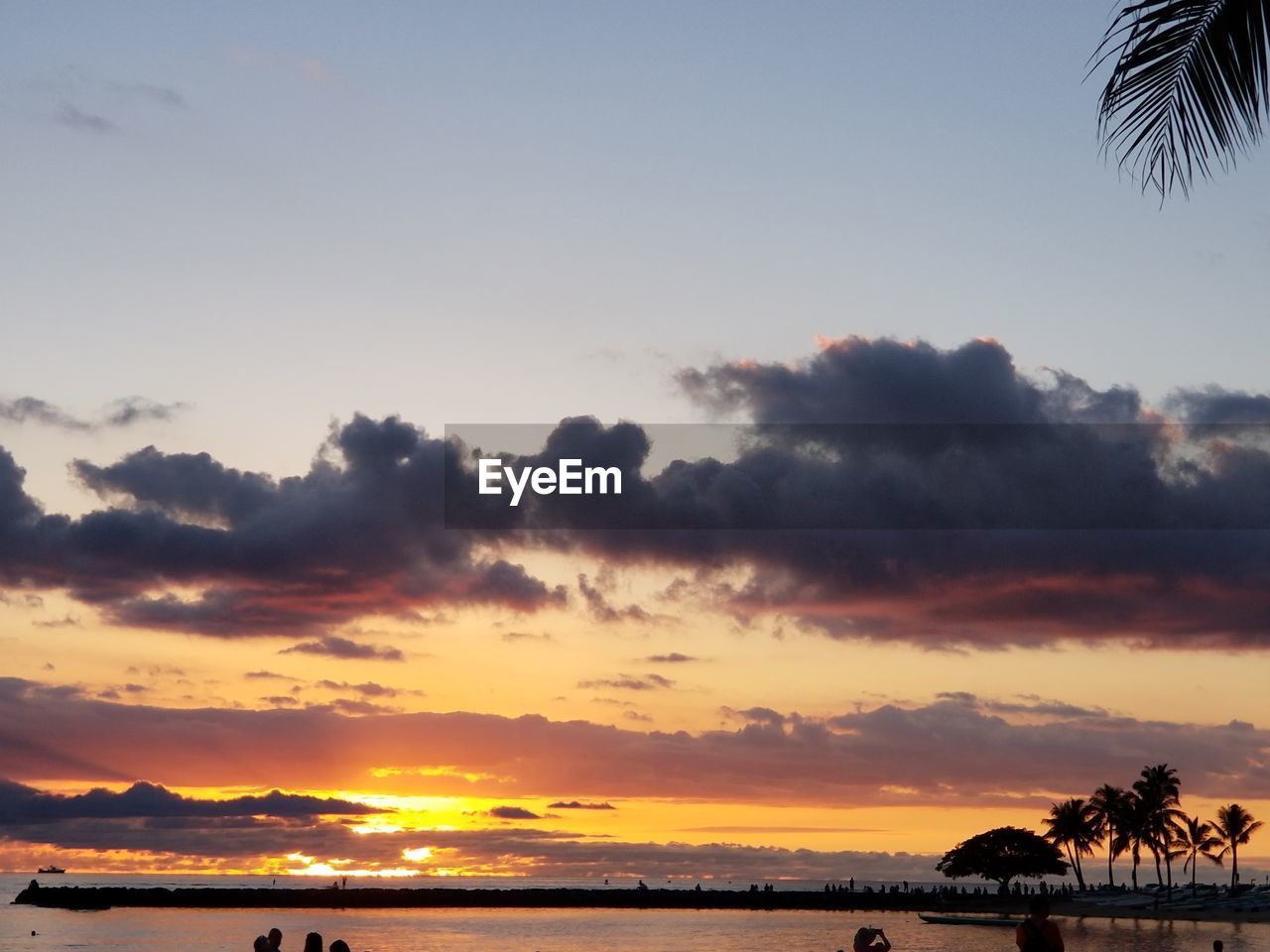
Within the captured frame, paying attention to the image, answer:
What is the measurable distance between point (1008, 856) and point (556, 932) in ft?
163

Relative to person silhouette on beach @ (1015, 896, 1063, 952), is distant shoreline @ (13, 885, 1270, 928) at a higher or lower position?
lower

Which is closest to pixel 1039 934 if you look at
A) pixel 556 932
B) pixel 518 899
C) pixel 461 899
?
pixel 556 932

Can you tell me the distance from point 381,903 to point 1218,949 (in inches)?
6640

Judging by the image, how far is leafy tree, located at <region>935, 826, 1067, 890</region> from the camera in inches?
6147

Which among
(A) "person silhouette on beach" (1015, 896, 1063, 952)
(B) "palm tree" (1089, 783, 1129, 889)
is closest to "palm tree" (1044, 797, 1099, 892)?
(B) "palm tree" (1089, 783, 1129, 889)

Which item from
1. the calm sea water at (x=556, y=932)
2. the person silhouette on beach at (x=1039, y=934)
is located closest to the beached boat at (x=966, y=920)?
the calm sea water at (x=556, y=932)

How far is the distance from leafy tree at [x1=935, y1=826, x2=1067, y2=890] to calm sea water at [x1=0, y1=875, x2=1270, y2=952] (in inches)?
249

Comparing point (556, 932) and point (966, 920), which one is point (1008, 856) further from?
point (556, 932)

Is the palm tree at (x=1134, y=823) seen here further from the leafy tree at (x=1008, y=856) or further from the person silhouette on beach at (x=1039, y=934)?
the person silhouette on beach at (x=1039, y=934)

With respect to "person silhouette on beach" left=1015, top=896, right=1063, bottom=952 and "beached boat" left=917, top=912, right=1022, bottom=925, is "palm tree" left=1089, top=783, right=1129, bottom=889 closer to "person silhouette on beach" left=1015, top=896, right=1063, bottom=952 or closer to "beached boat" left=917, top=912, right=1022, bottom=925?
"beached boat" left=917, top=912, right=1022, bottom=925

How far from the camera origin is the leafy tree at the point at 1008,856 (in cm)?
15612

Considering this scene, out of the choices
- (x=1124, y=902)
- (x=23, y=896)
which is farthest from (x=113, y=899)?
(x=1124, y=902)

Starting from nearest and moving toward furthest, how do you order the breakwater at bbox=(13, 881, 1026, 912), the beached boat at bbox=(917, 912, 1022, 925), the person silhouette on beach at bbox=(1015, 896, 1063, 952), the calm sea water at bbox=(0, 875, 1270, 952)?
the person silhouette on beach at bbox=(1015, 896, 1063, 952)
the calm sea water at bbox=(0, 875, 1270, 952)
the beached boat at bbox=(917, 912, 1022, 925)
the breakwater at bbox=(13, 881, 1026, 912)

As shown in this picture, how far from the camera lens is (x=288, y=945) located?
122 metres
